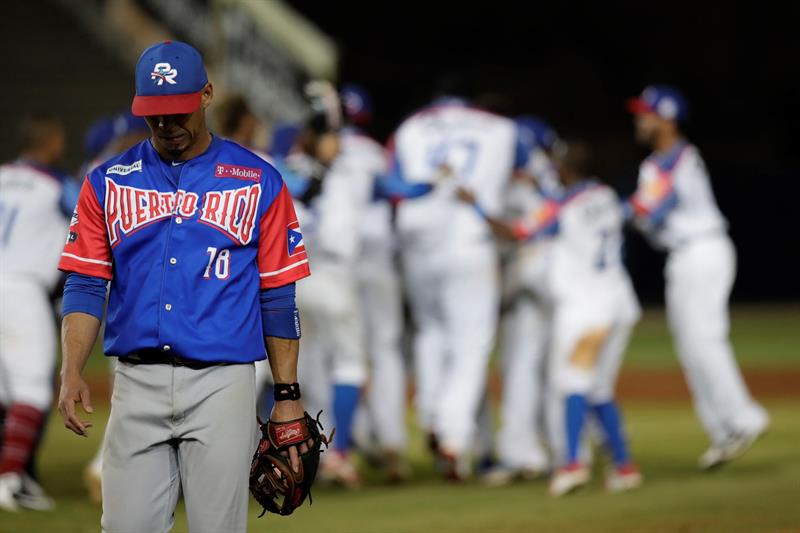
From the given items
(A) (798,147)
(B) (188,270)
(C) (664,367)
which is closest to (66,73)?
(C) (664,367)

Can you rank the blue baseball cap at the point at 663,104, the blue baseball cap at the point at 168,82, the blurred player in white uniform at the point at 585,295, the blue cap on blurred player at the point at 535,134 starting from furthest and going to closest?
the blue cap on blurred player at the point at 535,134, the blue baseball cap at the point at 663,104, the blurred player in white uniform at the point at 585,295, the blue baseball cap at the point at 168,82

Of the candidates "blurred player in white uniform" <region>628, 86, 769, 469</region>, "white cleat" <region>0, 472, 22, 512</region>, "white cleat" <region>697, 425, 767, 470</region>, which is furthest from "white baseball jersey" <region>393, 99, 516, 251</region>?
"white cleat" <region>0, 472, 22, 512</region>

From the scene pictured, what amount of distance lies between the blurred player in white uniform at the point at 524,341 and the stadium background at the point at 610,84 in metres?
0.61

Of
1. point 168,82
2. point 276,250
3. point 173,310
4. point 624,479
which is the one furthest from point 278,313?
point 624,479

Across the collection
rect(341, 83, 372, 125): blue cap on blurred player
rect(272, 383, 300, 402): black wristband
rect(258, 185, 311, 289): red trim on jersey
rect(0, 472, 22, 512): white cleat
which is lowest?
rect(0, 472, 22, 512): white cleat

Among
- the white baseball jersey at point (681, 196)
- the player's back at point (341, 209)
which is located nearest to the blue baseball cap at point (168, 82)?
the player's back at point (341, 209)

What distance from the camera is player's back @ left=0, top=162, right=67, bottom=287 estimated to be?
311 inches

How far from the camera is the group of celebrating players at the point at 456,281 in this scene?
7984mm

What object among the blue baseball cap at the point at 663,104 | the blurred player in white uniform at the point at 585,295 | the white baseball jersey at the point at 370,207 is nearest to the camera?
the blurred player in white uniform at the point at 585,295

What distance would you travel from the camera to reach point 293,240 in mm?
4320

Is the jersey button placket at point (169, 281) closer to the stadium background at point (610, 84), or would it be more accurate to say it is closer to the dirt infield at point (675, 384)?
the stadium background at point (610, 84)

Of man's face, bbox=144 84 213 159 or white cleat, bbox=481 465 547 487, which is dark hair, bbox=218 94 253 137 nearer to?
white cleat, bbox=481 465 547 487

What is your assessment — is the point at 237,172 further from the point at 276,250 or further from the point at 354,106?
the point at 354,106

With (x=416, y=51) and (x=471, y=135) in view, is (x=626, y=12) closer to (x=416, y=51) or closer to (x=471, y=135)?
(x=416, y=51)
